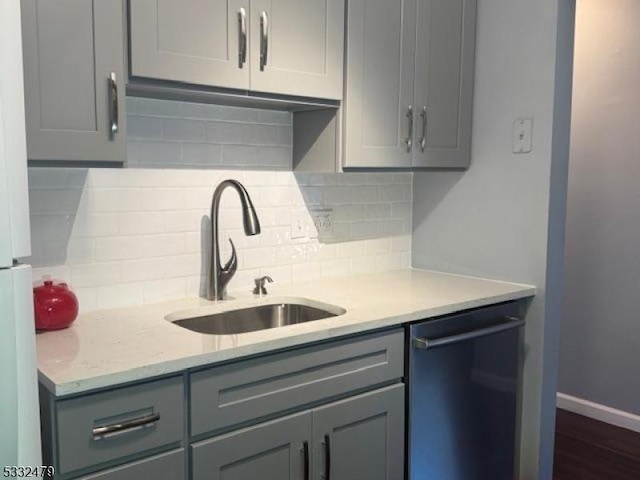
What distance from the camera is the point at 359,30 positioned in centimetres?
215

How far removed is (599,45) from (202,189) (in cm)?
238

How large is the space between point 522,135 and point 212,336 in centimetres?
149

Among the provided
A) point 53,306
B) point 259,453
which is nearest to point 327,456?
point 259,453

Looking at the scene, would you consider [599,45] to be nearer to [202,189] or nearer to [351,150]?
[351,150]

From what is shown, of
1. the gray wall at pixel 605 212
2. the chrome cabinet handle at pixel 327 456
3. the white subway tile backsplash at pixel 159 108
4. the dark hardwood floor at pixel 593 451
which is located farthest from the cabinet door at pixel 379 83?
the dark hardwood floor at pixel 593 451

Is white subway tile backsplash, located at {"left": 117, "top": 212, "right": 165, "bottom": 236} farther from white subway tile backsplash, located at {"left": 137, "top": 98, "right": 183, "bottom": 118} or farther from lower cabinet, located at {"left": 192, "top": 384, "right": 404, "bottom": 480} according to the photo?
lower cabinet, located at {"left": 192, "top": 384, "right": 404, "bottom": 480}

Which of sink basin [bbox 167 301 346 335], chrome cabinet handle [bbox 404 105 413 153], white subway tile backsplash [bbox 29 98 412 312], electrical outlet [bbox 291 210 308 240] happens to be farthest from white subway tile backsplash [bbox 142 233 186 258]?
chrome cabinet handle [bbox 404 105 413 153]

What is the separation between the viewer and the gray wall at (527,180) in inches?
93.5

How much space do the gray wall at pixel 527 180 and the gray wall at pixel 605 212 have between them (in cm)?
102

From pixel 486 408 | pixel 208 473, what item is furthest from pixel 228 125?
pixel 486 408

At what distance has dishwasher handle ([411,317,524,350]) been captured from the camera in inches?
79.6

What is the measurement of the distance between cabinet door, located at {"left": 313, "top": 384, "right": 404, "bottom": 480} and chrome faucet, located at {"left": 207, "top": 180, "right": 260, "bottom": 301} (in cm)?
60

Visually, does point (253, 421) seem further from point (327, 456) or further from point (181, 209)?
point (181, 209)

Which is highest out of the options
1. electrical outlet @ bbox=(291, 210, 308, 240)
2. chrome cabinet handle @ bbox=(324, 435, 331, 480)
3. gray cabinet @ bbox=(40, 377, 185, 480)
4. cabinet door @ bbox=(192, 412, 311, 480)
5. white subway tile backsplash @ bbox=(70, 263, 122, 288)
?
electrical outlet @ bbox=(291, 210, 308, 240)
